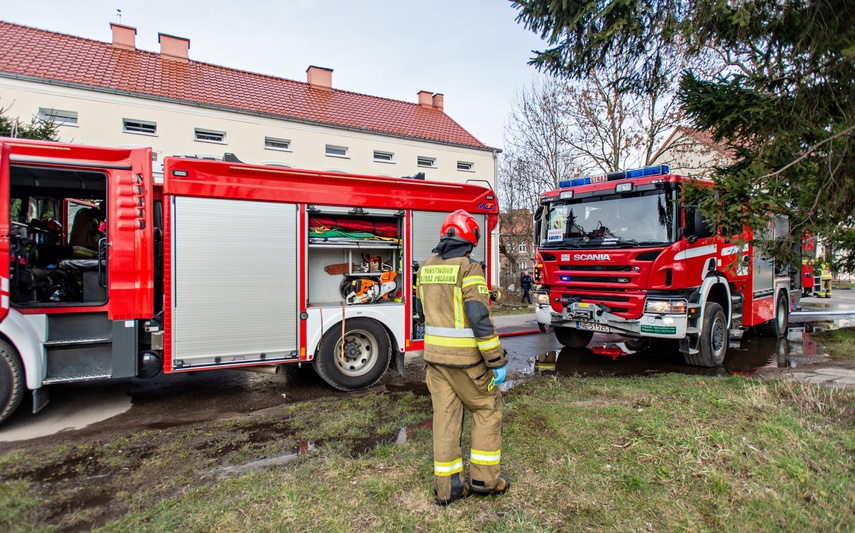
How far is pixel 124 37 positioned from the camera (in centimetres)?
1758

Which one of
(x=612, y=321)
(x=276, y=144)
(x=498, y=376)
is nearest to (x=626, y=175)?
(x=612, y=321)

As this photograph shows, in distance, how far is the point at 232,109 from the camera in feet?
54.6

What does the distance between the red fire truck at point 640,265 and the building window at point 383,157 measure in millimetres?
12499

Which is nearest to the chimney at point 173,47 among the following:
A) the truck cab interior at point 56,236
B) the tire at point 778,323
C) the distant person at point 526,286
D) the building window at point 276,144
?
the building window at point 276,144

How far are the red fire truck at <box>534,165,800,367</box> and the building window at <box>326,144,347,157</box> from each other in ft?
40.2

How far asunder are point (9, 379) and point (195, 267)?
6.04 feet

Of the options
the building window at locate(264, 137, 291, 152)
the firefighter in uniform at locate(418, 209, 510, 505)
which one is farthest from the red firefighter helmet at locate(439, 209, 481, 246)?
the building window at locate(264, 137, 291, 152)

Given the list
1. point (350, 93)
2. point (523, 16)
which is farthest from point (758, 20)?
point (350, 93)

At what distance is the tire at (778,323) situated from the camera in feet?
33.1

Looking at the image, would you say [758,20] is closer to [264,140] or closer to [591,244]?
[591,244]

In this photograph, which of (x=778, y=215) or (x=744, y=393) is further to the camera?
(x=778, y=215)

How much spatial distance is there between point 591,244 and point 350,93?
17.4m

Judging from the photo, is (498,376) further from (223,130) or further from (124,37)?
(124,37)

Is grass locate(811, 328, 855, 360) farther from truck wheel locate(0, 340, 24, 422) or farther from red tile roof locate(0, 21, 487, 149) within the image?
red tile roof locate(0, 21, 487, 149)
